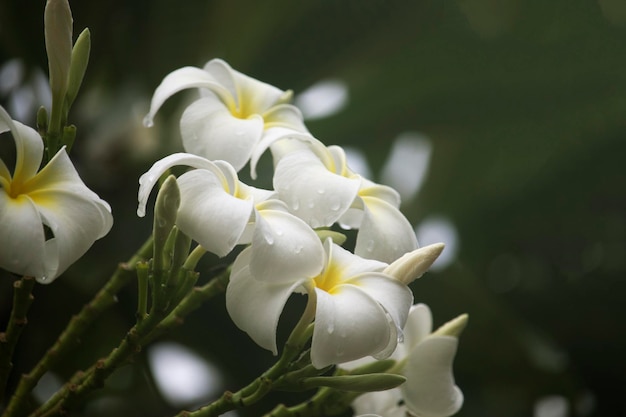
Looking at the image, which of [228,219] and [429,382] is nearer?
[228,219]

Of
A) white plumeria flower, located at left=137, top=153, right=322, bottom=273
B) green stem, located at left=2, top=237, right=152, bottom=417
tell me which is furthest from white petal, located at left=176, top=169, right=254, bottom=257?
green stem, located at left=2, top=237, right=152, bottom=417

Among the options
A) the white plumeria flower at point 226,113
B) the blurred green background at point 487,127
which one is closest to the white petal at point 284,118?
the white plumeria flower at point 226,113

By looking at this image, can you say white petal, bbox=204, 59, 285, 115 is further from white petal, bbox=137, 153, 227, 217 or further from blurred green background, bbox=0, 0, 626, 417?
blurred green background, bbox=0, 0, 626, 417

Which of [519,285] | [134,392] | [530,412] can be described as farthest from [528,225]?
[134,392]

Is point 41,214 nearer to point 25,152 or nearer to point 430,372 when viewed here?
point 25,152

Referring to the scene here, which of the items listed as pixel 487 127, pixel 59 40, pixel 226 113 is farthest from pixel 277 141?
pixel 487 127

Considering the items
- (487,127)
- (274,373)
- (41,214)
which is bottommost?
(487,127)
